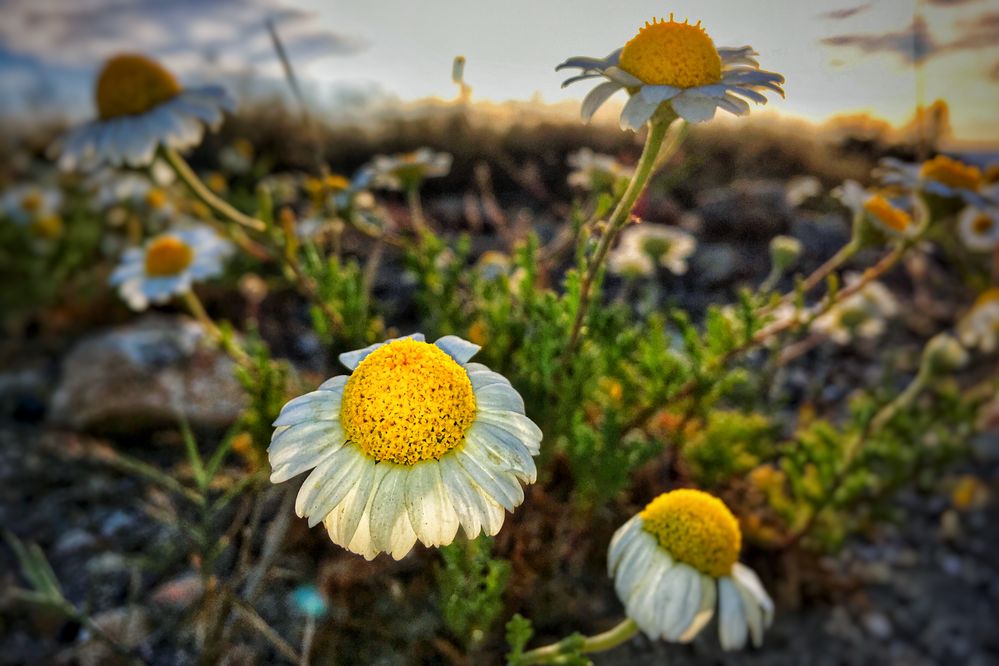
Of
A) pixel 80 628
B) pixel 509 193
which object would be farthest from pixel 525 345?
pixel 509 193

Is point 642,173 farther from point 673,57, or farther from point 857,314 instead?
point 857,314

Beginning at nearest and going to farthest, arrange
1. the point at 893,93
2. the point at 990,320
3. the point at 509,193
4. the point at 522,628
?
the point at 522,628 < the point at 893,93 < the point at 990,320 < the point at 509,193

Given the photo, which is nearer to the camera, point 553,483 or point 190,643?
point 190,643

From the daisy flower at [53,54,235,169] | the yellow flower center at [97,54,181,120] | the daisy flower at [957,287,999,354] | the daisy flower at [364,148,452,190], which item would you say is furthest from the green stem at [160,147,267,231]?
the daisy flower at [957,287,999,354]

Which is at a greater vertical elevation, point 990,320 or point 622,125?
point 622,125

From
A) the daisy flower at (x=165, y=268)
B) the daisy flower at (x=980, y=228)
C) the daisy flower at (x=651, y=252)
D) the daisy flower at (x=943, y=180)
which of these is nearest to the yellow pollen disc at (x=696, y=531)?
the daisy flower at (x=943, y=180)

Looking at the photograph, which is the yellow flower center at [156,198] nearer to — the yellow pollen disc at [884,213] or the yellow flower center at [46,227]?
the yellow flower center at [46,227]

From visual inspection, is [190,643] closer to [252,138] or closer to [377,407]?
[377,407]
